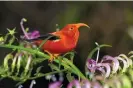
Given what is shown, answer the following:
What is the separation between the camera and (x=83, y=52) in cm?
106

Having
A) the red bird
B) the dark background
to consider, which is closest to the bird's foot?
the red bird

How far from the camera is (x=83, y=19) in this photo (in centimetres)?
108

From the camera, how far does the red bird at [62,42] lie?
93 cm

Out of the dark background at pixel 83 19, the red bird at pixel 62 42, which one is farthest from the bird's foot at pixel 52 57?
the dark background at pixel 83 19

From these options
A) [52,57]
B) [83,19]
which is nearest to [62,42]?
[52,57]

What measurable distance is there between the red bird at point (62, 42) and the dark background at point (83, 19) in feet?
0.30

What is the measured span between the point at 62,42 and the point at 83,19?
7.1 inches

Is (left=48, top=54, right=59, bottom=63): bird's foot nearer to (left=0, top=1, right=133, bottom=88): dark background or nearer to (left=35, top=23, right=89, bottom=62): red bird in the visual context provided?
(left=35, top=23, right=89, bottom=62): red bird

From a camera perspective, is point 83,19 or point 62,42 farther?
point 83,19

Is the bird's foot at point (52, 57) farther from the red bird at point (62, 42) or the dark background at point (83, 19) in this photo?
the dark background at point (83, 19)

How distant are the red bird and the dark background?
0.30ft

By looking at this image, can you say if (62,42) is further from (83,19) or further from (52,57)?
(83,19)

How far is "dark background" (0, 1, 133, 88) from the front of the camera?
1.05 meters

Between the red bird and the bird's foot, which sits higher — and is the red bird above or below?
above
